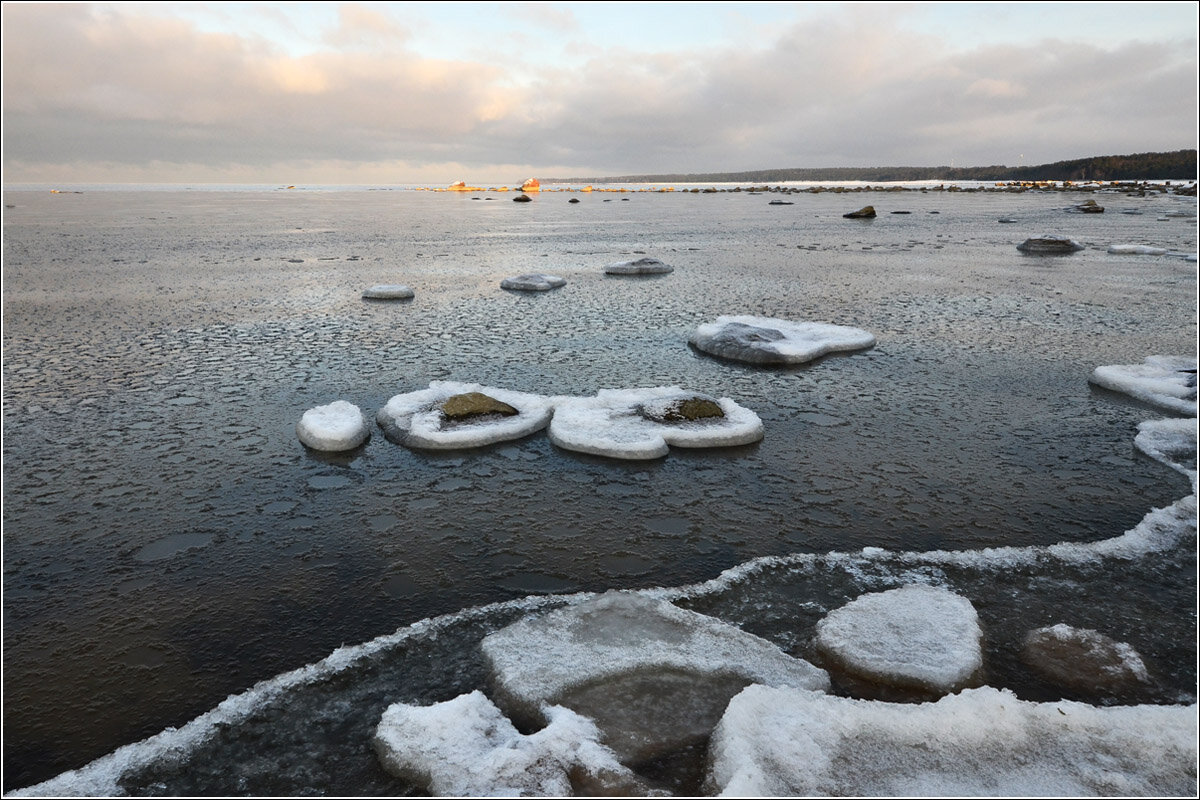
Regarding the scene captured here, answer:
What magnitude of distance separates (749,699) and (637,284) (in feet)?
55.6

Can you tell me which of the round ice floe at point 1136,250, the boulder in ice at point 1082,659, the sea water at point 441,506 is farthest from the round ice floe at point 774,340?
the round ice floe at point 1136,250

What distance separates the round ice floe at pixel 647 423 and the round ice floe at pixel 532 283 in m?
9.78

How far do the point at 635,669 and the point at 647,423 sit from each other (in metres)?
4.23

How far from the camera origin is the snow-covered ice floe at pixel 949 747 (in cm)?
342

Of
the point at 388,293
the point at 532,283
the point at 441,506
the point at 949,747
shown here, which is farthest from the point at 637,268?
the point at 949,747

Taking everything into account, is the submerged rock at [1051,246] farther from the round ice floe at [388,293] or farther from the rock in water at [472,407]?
the rock in water at [472,407]

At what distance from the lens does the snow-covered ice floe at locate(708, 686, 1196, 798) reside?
3.42 metres

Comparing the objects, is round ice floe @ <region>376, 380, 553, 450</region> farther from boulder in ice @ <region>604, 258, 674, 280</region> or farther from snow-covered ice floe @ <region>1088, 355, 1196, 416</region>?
boulder in ice @ <region>604, 258, 674, 280</region>

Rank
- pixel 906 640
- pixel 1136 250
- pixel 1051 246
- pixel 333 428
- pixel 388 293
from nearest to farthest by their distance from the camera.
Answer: pixel 906 640
pixel 333 428
pixel 388 293
pixel 1136 250
pixel 1051 246

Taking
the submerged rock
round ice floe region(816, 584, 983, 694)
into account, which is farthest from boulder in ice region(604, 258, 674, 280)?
round ice floe region(816, 584, 983, 694)

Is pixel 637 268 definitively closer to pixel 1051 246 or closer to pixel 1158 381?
pixel 1158 381

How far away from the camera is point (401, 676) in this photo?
14.5 feet

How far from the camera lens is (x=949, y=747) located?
12.0ft

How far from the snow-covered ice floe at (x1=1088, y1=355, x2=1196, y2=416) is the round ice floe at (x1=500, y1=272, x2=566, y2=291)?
12.3 m
